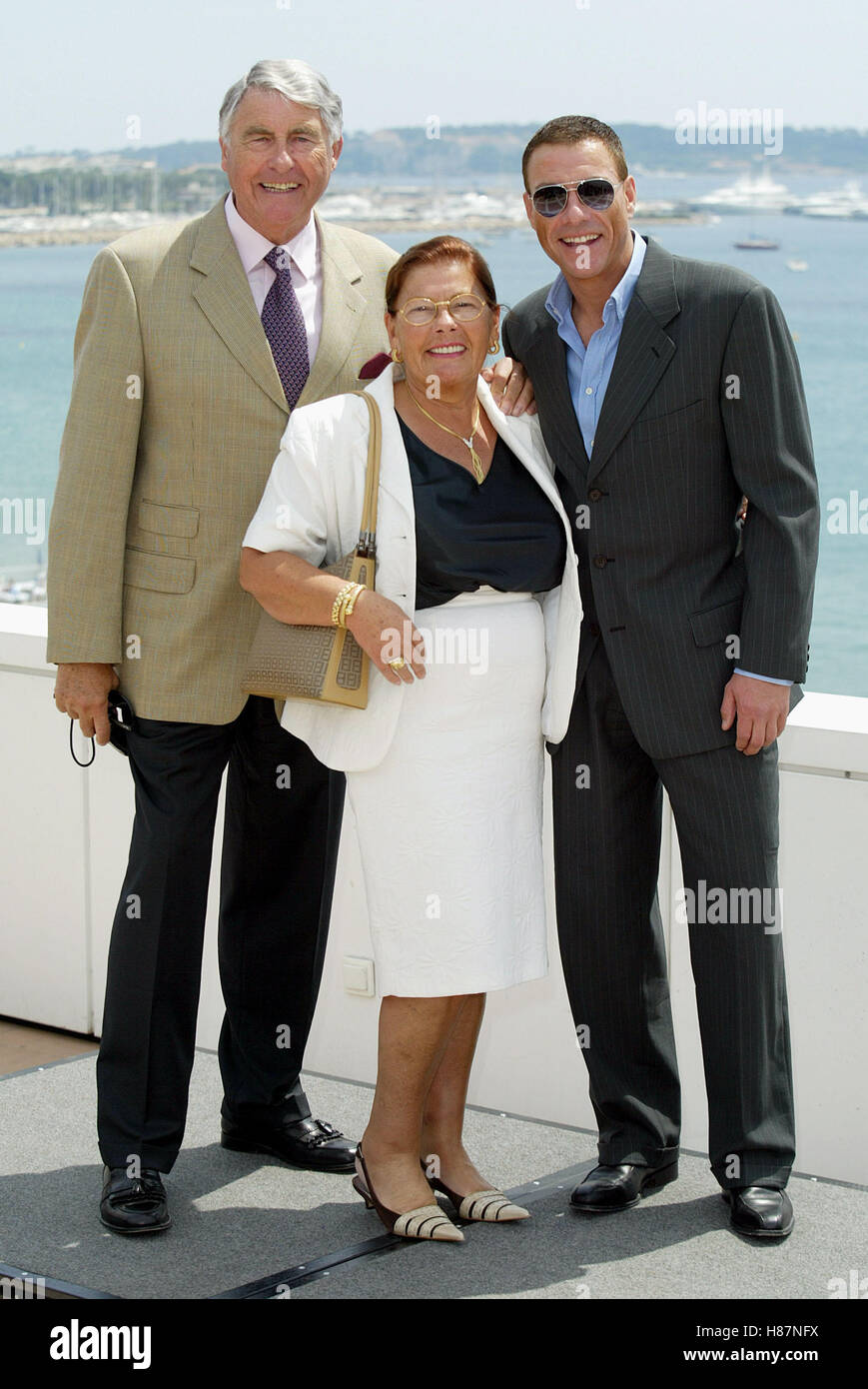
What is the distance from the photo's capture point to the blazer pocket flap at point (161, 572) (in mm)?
2707

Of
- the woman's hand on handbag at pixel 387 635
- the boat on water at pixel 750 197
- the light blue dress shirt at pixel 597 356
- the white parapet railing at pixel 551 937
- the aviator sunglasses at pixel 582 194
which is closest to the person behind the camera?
the woman's hand on handbag at pixel 387 635

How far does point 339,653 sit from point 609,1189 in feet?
3.39

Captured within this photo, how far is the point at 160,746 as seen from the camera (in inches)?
108

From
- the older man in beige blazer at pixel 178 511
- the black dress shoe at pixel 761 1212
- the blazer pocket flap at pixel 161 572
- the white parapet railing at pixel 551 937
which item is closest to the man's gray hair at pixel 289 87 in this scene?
the older man in beige blazer at pixel 178 511

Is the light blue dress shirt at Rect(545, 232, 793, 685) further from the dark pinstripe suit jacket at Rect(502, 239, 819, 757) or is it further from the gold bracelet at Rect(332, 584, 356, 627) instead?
the gold bracelet at Rect(332, 584, 356, 627)

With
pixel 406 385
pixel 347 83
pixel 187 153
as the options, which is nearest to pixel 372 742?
pixel 406 385

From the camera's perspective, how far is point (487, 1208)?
270 centimetres

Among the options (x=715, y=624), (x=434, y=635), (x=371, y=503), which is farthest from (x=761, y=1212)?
(x=371, y=503)

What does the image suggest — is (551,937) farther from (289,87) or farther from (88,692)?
(289,87)

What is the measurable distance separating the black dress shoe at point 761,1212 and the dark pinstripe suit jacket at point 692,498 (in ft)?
2.40

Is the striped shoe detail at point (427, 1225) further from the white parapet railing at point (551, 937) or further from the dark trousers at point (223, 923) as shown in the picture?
Result: the white parapet railing at point (551, 937)

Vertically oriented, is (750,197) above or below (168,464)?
above
